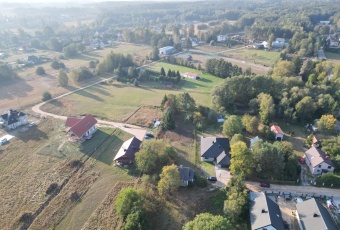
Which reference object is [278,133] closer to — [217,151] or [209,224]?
[217,151]

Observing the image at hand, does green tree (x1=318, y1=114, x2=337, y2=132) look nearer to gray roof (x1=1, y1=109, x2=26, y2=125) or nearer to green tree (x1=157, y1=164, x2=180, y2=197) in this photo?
green tree (x1=157, y1=164, x2=180, y2=197)

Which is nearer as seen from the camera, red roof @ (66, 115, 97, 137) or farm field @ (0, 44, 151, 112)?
red roof @ (66, 115, 97, 137)

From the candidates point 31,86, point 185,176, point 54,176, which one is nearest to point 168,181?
point 185,176

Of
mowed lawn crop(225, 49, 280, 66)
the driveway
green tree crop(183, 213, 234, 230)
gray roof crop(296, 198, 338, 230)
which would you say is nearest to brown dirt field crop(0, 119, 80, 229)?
green tree crop(183, 213, 234, 230)

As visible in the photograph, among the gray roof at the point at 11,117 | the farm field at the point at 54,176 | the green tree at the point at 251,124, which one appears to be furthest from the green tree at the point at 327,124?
the gray roof at the point at 11,117

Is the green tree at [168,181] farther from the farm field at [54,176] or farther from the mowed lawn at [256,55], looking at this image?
the mowed lawn at [256,55]

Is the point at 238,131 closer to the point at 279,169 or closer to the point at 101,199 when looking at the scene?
the point at 279,169
